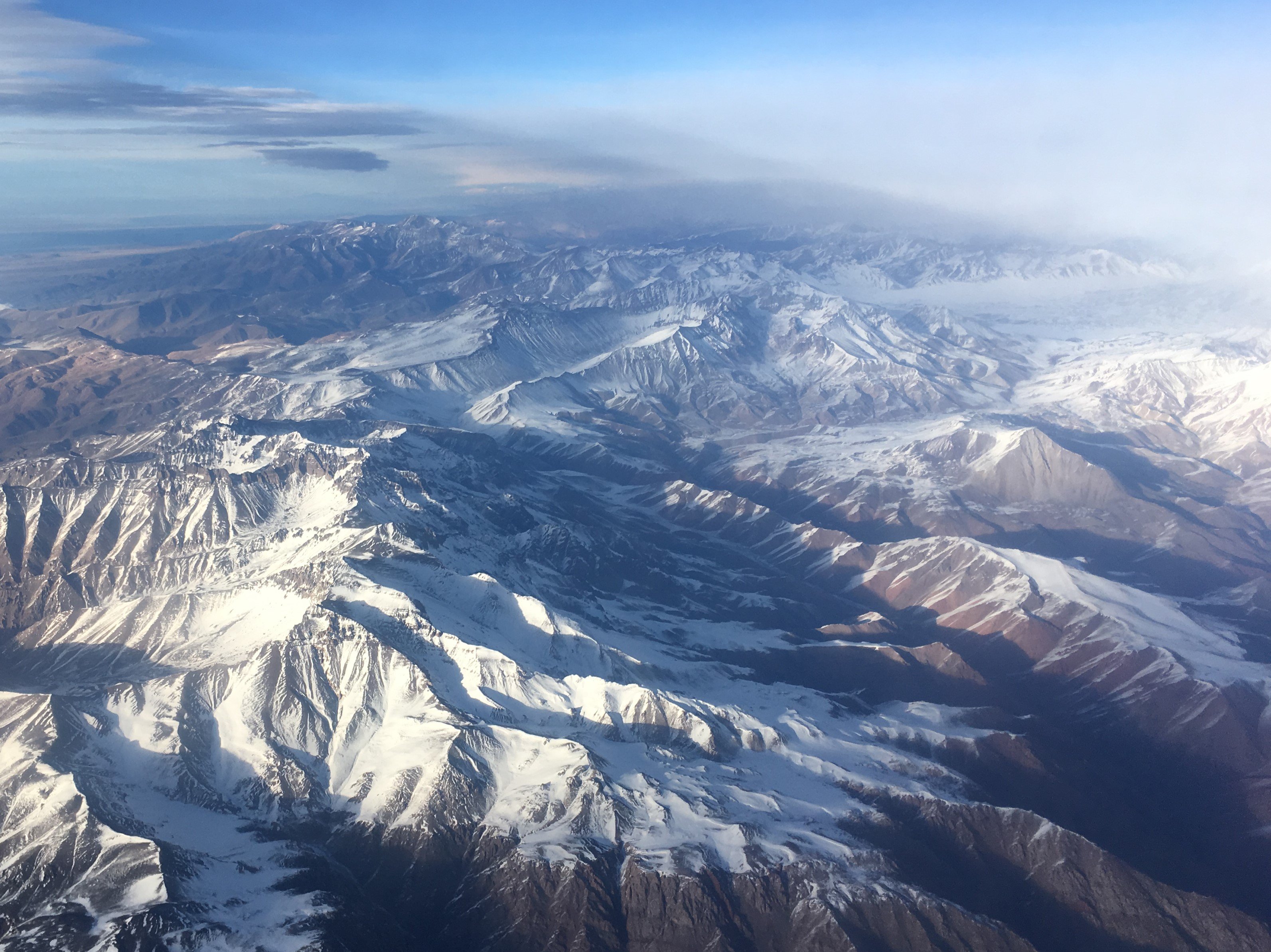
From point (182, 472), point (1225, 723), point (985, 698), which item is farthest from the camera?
point (182, 472)

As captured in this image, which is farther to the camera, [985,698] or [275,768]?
[985,698]

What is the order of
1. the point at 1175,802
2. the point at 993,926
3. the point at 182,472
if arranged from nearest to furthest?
the point at 993,926 < the point at 1175,802 < the point at 182,472

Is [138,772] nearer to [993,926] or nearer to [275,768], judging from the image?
[275,768]

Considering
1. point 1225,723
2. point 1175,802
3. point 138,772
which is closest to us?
point 138,772

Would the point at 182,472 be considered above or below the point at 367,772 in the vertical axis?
above

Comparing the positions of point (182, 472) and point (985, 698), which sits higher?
point (182, 472)

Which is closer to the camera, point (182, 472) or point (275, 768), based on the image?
point (275, 768)

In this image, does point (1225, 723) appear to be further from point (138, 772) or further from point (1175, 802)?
point (138, 772)

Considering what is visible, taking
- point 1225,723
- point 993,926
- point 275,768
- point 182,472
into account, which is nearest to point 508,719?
point 275,768

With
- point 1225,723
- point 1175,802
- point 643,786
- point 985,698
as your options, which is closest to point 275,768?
point 643,786
